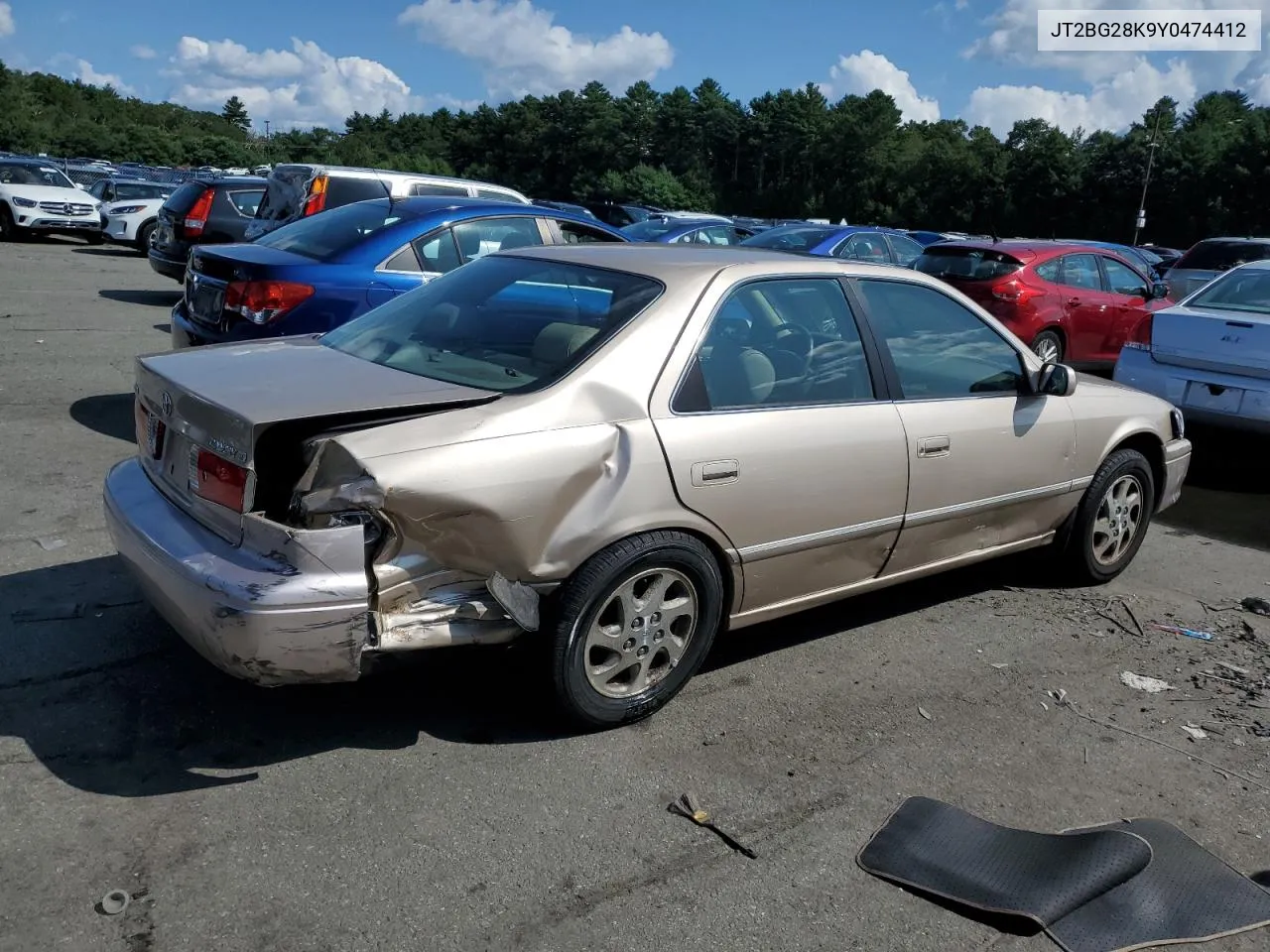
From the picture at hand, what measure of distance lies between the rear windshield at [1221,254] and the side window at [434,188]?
1179cm

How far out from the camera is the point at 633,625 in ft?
11.9

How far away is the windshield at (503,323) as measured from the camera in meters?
3.70

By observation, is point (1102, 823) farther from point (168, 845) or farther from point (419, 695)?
point (168, 845)

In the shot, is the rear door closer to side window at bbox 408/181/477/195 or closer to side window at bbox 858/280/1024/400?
side window at bbox 408/181/477/195

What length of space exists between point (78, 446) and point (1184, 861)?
6101 mm

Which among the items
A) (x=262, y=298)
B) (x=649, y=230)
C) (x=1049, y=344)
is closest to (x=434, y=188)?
(x=649, y=230)

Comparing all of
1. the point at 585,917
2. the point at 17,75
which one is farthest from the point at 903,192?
the point at 585,917

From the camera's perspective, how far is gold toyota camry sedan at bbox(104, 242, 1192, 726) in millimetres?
3105

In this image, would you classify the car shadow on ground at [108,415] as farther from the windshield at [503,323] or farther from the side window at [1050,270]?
the side window at [1050,270]

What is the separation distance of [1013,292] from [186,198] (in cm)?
1079

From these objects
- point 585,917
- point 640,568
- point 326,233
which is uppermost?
point 326,233

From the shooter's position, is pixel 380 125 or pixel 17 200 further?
pixel 380 125

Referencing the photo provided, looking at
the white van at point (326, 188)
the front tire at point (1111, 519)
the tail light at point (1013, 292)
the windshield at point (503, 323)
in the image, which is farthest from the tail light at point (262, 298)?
the tail light at point (1013, 292)

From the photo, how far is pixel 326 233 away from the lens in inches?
289
